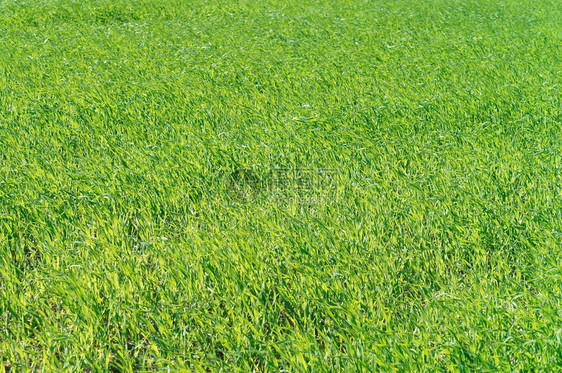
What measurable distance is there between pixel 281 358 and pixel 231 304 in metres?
0.41

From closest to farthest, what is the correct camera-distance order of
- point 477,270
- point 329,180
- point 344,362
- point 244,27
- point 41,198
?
point 344,362 → point 477,270 → point 41,198 → point 329,180 → point 244,27

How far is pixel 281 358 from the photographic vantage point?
2.37m

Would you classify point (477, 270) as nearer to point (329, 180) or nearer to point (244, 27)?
point (329, 180)

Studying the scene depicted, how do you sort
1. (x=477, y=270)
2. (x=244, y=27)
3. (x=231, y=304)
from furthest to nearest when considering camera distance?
(x=244, y=27) < (x=477, y=270) < (x=231, y=304)

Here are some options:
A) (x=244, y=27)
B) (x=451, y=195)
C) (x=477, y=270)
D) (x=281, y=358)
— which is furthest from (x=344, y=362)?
(x=244, y=27)

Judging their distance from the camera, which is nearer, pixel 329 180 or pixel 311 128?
pixel 329 180

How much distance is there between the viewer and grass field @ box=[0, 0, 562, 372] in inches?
95.1

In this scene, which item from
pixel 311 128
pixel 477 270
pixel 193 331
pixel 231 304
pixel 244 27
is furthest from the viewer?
pixel 244 27

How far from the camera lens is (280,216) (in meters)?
3.60

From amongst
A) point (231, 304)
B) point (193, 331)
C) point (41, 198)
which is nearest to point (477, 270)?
point (231, 304)

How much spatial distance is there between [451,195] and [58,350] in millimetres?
2610

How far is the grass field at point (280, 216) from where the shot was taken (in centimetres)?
242

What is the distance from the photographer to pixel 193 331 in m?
2.48

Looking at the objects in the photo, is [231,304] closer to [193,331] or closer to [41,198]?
[193,331]
